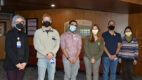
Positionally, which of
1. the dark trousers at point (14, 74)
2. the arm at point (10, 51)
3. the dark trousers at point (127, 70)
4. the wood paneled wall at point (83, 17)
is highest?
the wood paneled wall at point (83, 17)

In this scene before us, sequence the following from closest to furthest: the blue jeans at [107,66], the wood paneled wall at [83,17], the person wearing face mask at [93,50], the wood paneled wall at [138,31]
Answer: the person wearing face mask at [93,50]
the blue jeans at [107,66]
the wood paneled wall at [138,31]
the wood paneled wall at [83,17]

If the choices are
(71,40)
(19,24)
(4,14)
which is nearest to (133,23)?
(71,40)

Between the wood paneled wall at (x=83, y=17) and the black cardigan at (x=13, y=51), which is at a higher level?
the wood paneled wall at (x=83, y=17)

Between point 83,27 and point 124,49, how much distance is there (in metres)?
3.96

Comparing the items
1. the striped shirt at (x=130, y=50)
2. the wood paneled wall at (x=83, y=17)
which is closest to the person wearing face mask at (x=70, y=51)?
the striped shirt at (x=130, y=50)

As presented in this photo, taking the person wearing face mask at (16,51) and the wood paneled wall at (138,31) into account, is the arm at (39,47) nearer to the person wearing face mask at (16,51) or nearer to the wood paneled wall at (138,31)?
the person wearing face mask at (16,51)

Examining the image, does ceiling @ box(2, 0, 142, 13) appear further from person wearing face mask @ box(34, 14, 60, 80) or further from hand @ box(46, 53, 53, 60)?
hand @ box(46, 53, 53, 60)

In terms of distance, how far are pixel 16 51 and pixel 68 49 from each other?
4.10 feet

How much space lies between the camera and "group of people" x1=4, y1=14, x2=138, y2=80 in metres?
3.07

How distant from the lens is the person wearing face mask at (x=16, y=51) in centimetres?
301

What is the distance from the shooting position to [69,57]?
3986 millimetres

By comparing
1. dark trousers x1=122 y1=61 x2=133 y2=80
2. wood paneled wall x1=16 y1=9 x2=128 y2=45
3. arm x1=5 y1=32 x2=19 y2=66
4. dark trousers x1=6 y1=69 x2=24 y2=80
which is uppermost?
wood paneled wall x1=16 y1=9 x2=128 y2=45

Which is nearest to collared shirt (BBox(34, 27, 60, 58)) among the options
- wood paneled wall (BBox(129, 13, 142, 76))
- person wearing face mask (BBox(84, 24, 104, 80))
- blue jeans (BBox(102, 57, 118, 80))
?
person wearing face mask (BBox(84, 24, 104, 80))

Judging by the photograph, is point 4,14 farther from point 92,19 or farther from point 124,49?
point 124,49
